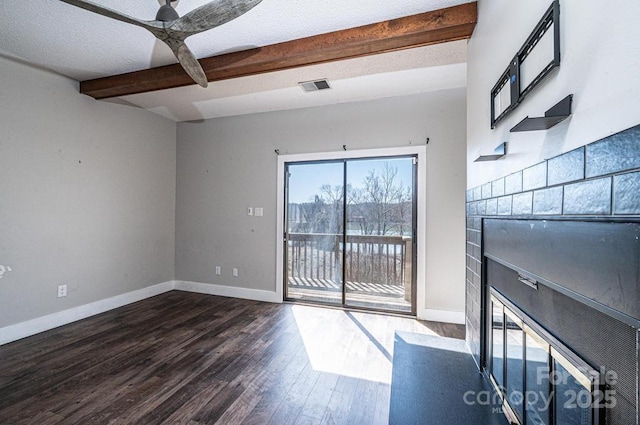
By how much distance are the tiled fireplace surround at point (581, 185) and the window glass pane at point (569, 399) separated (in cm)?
54

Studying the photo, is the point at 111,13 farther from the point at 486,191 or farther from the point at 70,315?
the point at 70,315

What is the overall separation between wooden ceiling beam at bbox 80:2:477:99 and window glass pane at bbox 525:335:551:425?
2033 millimetres

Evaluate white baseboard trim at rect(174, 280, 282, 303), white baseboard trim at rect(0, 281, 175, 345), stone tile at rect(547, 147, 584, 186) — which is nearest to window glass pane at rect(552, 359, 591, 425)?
stone tile at rect(547, 147, 584, 186)

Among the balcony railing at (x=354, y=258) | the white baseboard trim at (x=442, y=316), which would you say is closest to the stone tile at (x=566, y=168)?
the balcony railing at (x=354, y=258)

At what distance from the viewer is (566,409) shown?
97 centimetres

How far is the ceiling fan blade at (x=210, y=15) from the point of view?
1413 millimetres

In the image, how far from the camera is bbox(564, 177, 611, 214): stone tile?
0.70m

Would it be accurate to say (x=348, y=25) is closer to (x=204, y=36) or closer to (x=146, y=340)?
(x=204, y=36)

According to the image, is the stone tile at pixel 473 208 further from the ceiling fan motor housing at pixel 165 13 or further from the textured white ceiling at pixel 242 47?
the ceiling fan motor housing at pixel 165 13

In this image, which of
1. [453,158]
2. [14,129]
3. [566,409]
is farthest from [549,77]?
[14,129]

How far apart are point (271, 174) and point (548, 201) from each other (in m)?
3.34

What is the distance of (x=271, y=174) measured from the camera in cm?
394

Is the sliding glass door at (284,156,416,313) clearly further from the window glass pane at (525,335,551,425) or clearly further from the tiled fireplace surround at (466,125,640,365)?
the window glass pane at (525,335,551,425)

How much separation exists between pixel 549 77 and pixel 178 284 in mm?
4848
